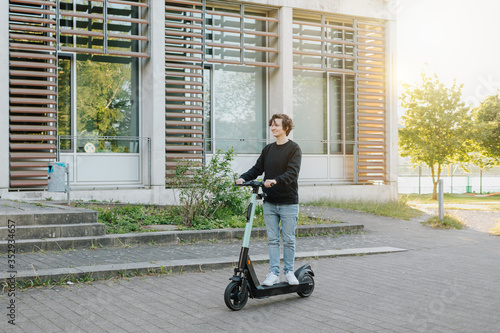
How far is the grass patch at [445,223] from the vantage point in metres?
12.5

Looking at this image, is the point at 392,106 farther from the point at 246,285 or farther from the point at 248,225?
the point at 246,285

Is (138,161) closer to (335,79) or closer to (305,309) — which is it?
(335,79)

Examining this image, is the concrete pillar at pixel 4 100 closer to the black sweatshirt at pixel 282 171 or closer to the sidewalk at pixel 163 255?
the sidewalk at pixel 163 255

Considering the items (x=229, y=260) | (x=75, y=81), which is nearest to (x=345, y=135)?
(x=75, y=81)

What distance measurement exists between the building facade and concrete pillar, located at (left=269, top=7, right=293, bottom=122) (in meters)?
0.03

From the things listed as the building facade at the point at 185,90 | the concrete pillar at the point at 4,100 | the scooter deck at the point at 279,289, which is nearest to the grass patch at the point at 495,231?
the building facade at the point at 185,90

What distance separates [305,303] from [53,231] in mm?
4338

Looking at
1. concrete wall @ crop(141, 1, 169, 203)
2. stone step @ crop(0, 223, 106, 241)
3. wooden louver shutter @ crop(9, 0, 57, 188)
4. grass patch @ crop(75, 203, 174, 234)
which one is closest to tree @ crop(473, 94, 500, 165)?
concrete wall @ crop(141, 1, 169, 203)

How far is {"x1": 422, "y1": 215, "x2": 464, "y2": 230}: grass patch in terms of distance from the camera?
12.5 meters

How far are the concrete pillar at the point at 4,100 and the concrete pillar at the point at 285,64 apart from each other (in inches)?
285

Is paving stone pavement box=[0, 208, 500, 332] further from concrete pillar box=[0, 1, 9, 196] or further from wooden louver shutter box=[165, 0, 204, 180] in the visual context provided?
wooden louver shutter box=[165, 0, 204, 180]

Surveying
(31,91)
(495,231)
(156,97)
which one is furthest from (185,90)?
(495,231)

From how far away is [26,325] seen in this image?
4.55 metres

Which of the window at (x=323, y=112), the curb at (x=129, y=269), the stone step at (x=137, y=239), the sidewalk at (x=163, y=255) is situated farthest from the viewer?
the window at (x=323, y=112)
